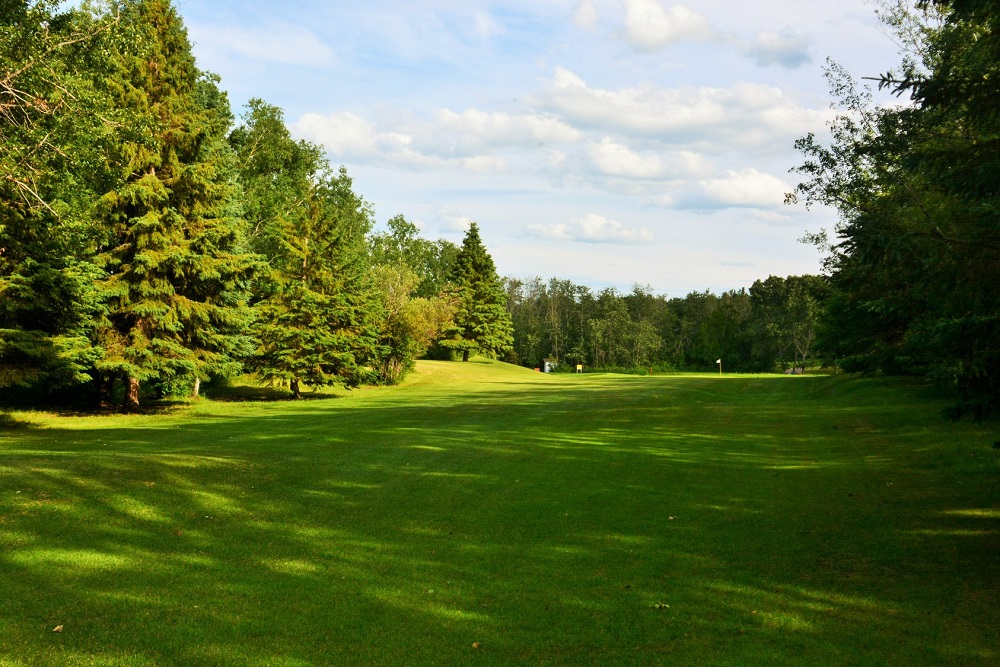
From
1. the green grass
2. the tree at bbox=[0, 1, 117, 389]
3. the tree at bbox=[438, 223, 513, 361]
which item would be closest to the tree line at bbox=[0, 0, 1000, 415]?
the tree at bbox=[0, 1, 117, 389]

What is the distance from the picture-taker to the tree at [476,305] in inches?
2788

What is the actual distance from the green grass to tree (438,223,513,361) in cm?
5391

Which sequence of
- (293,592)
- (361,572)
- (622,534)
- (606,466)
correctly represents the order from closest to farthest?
(293,592) < (361,572) < (622,534) < (606,466)

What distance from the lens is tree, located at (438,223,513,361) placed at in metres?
70.8

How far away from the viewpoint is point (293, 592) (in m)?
6.73

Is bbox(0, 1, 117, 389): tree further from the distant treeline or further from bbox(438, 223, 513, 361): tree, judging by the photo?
the distant treeline

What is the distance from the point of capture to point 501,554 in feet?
26.7

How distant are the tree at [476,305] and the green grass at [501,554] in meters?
53.9

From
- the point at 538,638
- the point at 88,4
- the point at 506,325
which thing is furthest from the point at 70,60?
the point at 506,325

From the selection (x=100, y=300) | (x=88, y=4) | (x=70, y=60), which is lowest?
(x=100, y=300)

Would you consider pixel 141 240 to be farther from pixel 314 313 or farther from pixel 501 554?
pixel 501 554

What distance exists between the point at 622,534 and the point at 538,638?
11.2 ft

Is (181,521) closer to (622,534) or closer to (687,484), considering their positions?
(622,534)

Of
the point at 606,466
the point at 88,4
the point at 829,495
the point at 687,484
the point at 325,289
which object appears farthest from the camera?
the point at 325,289
